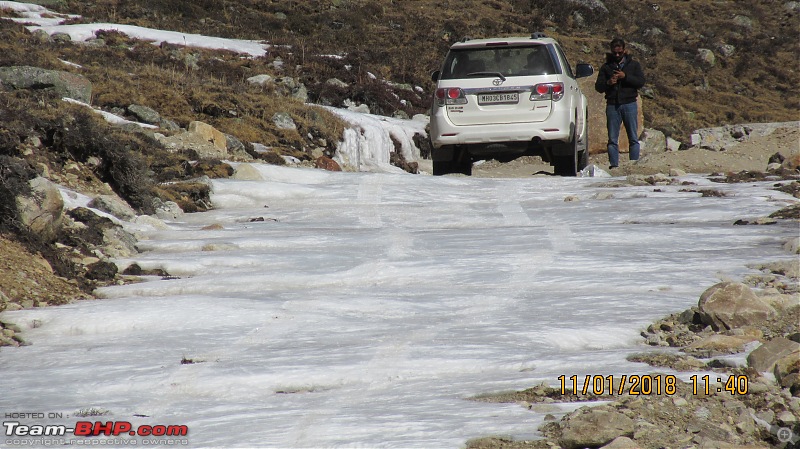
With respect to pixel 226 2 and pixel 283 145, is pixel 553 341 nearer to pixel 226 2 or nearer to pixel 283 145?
pixel 283 145

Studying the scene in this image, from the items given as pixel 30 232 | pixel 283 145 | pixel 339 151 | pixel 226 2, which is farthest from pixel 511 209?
pixel 226 2

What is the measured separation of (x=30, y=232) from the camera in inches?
235

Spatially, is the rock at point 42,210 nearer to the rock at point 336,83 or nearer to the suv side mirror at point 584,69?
the suv side mirror at point 584,69

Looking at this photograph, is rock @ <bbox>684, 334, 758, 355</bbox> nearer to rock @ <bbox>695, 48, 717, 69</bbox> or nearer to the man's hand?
the man's hand

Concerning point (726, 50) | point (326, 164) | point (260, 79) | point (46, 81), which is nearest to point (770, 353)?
point (326, 164)

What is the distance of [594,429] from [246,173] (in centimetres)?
858

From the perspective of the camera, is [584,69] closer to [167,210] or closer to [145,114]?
[167,210]

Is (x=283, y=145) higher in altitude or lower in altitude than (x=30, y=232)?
lower

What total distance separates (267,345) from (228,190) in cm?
598

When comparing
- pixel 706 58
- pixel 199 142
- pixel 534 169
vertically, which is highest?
pixel 199 142

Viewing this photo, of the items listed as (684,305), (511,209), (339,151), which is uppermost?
(684,305)

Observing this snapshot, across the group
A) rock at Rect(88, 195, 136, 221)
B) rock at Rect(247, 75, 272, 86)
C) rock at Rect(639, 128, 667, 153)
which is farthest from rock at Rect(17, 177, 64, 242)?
rock at Rect(639, 128, 667, 153)

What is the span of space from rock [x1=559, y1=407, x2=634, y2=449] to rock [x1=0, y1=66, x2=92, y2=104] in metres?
13.5
